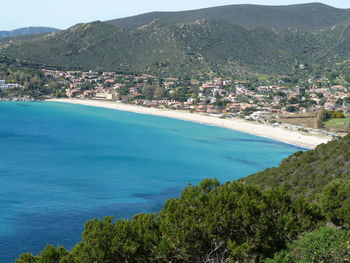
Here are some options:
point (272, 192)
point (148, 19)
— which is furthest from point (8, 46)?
point (272, 192)

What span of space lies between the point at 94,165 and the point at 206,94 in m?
54.1

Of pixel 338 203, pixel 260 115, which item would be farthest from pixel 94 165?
pixel 260 115

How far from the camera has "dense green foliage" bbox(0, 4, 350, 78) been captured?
4301 inches

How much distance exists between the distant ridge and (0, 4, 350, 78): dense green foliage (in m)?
30.5

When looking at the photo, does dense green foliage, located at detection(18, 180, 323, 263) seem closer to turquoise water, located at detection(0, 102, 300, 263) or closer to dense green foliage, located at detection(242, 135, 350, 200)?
dense green foliage, located at detection(242, 135, 350, 200)

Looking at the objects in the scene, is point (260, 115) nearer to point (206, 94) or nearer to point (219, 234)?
point (206, 94)

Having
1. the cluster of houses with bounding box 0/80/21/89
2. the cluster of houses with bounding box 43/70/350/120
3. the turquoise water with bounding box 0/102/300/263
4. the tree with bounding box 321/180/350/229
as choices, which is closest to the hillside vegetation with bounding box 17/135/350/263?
the tree with bounding box 321/180/350/229

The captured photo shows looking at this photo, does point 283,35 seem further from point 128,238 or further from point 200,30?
point 128,238

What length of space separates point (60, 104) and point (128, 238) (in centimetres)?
7524

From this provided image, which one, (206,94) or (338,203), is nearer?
(338,203)

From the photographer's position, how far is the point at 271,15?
602 feet

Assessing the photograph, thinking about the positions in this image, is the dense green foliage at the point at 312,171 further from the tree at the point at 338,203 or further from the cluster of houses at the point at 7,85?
the cluster of houses at the point at 7,85

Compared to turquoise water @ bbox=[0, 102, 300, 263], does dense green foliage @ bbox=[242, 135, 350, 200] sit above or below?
above

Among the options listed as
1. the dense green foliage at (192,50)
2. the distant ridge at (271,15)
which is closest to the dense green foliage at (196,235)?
the dense green foliage at (192,50)
